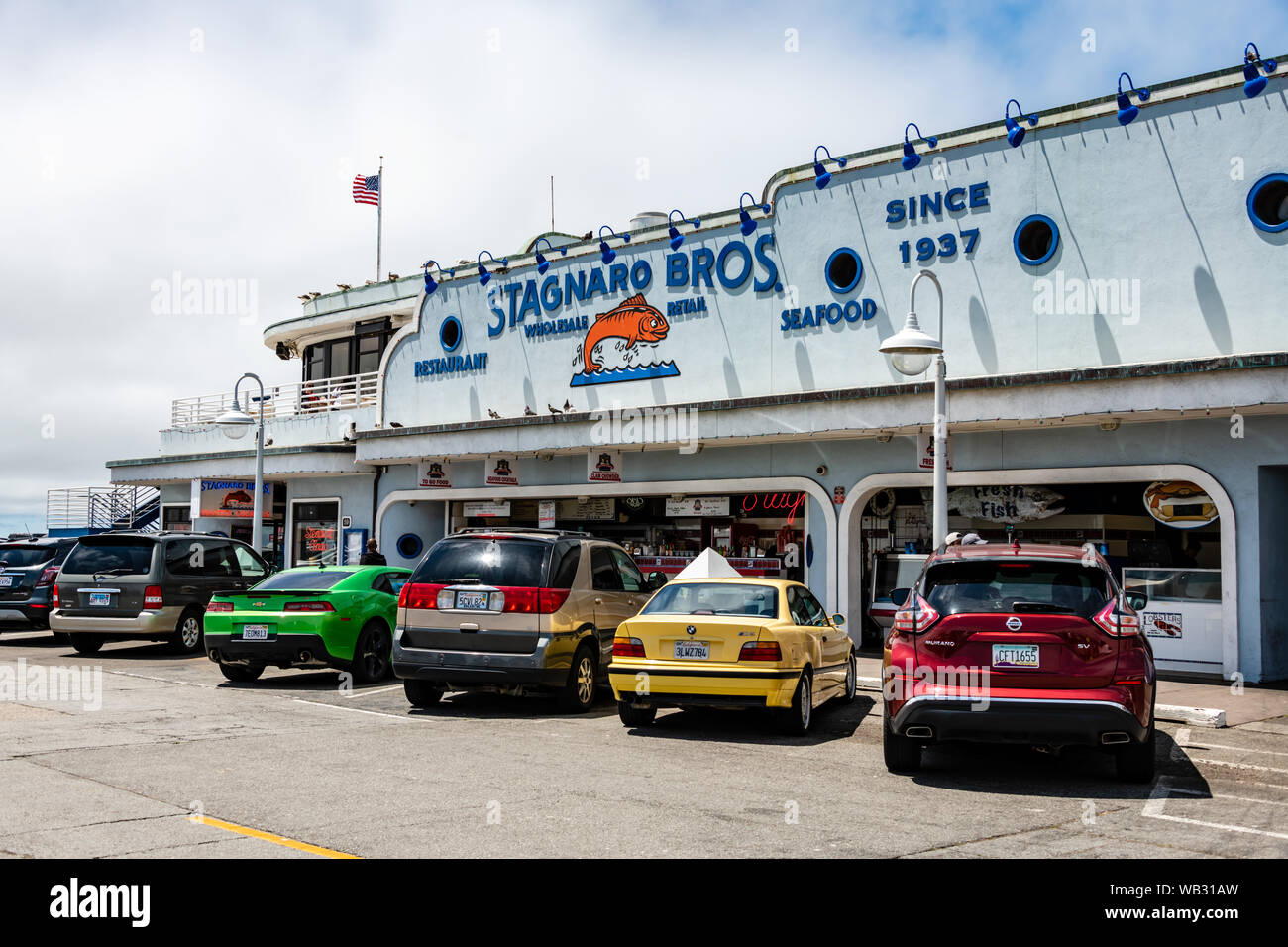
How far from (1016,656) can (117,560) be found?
13.9 m

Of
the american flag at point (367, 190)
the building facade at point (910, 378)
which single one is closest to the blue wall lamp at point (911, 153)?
the building facade at point (910, 378)

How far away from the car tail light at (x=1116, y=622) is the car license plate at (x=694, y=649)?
11.3 ft

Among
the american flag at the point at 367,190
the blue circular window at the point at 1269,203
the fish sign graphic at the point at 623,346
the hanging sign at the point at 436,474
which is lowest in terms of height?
the hanging sign at the point at 436,474

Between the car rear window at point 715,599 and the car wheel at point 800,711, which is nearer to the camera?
the car wheel at point 800,711

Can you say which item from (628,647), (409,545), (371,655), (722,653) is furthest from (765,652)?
(409,545)

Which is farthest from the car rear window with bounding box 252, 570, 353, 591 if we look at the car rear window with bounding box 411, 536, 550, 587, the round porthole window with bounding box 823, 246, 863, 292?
the round porthole window with bounding box 823, 246, 863, 292

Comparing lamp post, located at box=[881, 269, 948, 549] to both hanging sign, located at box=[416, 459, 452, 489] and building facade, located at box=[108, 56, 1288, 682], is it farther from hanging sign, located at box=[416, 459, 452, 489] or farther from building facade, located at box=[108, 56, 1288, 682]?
hanging sign, located at box=[416, 459, 452, 489]

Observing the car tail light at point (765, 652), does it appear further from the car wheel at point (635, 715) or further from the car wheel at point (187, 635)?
the car wheel at point (187, 635)

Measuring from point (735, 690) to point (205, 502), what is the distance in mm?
25748

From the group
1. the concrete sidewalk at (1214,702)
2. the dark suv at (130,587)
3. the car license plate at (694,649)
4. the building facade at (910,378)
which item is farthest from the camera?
the dark suv at (130,587)

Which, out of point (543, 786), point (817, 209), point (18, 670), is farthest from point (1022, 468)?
point (18, 670)

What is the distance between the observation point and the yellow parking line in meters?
5.96

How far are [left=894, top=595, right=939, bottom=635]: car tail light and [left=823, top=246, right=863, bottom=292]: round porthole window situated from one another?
10386 mm

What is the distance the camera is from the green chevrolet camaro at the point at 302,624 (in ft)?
45.6
